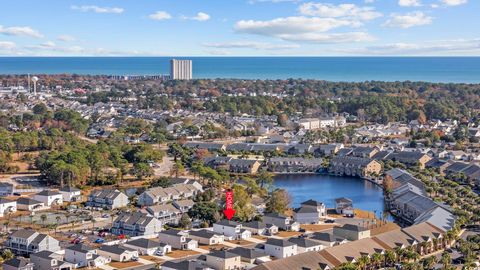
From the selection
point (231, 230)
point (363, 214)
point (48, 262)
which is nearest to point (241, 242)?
point (231, 230)

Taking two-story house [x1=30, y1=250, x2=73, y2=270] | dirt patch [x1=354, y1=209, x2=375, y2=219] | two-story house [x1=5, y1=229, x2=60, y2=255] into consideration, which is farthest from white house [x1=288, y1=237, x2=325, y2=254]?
two-story house [x1=5, y1=229, x2=60, y2=255]

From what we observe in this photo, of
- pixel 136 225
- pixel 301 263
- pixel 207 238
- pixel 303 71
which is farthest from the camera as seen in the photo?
pixel 303 71

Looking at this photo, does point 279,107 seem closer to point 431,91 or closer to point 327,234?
point 431,91

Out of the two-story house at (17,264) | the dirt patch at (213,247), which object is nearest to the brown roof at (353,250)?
the dirt patch at (213,247)

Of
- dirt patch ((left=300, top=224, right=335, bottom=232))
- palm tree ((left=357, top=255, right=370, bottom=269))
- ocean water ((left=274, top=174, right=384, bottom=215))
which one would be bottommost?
ocean water ((left=274, top=174, right=384, bottom=215))

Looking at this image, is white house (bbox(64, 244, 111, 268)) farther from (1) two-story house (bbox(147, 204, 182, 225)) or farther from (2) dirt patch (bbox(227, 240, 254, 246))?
(1) two-story house (bbox(147, 204, 182, 225))

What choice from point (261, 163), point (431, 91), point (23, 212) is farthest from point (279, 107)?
point (23, 212)

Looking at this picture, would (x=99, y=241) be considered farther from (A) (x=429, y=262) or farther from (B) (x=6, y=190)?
(A) (x=429, y=262)
